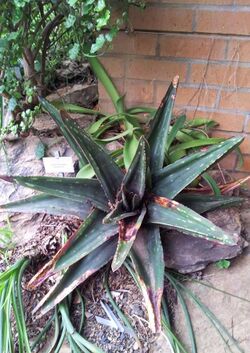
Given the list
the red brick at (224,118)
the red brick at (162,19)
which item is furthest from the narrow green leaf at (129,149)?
the red brick at (162,19)

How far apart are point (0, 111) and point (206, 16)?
2.88ft

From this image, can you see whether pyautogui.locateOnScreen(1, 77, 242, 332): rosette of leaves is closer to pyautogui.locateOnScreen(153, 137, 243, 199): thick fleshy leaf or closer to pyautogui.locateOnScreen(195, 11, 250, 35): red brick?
pyautogui.locateOnScreen(153, 137, 243, 199): thick fleshy leaf

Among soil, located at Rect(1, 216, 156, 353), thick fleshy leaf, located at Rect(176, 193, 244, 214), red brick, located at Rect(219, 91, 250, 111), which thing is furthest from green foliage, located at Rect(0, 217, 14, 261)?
A: red brick, located at Rect(219, 91, 250, 111)

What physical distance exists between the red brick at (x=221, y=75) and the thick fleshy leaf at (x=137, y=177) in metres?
0.57

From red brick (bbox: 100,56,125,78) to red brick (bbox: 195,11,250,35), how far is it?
34 cm

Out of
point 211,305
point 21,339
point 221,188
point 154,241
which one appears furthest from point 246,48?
point 21,339

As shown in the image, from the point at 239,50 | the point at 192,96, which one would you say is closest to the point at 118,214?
the point at 192,96

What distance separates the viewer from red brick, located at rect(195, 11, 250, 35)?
5.16 ft

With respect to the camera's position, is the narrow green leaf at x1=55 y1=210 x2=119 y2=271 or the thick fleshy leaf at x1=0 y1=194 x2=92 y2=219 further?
the thick fleshy leaf at x1=0 y1=194 x2=92 y2=219

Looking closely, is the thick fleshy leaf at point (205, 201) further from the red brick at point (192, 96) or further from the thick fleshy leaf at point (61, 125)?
the red brick at point (192, 96)

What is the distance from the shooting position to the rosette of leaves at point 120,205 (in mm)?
1282

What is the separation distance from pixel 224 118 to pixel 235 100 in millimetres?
87

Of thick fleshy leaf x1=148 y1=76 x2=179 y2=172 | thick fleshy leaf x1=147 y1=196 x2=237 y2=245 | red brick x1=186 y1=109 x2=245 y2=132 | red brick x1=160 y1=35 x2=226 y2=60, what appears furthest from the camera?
red brick x1=186 y1=109 x2=245 y2=132

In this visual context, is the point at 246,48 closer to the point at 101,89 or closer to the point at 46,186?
the point at 101,89
